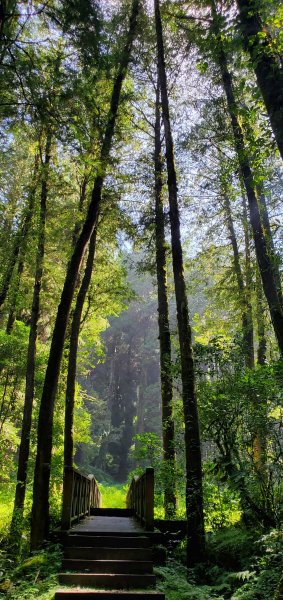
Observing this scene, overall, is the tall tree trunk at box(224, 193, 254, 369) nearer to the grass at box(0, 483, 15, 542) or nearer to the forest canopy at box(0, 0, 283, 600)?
the forest canopy at box(0, 0, 283, 600)

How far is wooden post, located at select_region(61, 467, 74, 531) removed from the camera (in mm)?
6172

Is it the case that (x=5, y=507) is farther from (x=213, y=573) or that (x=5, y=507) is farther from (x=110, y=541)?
(x=213, y=573)

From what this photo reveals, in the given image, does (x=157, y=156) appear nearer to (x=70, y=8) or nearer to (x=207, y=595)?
(x=70, y=8)

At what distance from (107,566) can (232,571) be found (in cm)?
180

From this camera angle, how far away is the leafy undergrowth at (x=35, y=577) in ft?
14.4

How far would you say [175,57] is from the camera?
12.2m

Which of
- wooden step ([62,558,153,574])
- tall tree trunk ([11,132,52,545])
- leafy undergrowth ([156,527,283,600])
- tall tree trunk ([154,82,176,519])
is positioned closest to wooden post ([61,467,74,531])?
wooden step ([62,558,153,574])

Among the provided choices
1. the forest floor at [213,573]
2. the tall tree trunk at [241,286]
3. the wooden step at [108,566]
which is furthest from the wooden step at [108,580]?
the tall tree trunk at [241,286]

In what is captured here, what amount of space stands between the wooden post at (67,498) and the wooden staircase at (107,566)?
15 cm

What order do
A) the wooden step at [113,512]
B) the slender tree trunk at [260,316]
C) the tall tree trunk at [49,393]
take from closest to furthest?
the tall tree trunk at [49,393]
the wooden step at [113,512]
the slender tree trunk at [260,316]

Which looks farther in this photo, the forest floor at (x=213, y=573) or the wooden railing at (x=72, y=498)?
the wooden railing at (x=72, y=498)

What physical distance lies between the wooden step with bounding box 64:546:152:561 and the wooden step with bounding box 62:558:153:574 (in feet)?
0.75

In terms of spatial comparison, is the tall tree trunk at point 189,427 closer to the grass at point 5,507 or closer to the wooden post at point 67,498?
the wooden post at point 67,498

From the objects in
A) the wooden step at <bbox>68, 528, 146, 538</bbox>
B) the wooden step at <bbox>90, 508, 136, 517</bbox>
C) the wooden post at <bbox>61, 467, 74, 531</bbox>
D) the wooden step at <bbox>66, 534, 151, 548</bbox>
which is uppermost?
the wooden post at <bbox>61, 467, 74, 531</bbox>
